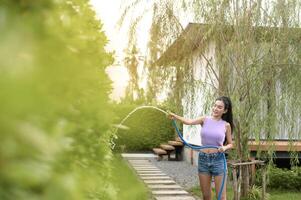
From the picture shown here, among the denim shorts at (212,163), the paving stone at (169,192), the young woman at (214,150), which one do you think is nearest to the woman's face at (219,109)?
the young woman at (214,150)

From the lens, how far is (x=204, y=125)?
15.9ft

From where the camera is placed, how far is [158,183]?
840cm

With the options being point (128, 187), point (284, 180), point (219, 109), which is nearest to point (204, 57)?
point (219, 109)

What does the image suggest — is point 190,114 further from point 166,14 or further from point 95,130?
point 95,130

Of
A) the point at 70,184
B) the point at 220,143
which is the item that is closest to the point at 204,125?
the point at 220,143

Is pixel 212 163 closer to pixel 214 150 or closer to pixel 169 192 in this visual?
pixel 214 150

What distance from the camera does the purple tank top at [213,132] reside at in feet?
15.6

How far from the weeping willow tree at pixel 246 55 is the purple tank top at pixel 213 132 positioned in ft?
5.41

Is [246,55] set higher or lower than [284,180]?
higher

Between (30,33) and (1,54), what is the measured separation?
8 centimetres

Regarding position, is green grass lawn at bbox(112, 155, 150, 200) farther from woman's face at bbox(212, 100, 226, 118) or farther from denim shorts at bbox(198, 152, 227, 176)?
woman's face at bbox(212, 100, 226, 118)

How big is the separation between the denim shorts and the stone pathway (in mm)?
2282

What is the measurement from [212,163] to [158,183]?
151 inches

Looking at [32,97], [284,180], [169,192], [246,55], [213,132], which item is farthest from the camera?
[284,180]
